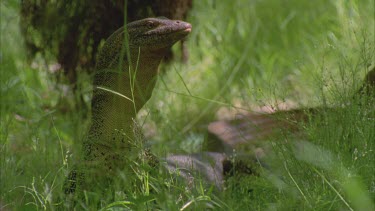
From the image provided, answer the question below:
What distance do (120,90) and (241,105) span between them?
5.14ft

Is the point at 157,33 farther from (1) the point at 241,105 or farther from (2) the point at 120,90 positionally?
(1) the point at 241,105

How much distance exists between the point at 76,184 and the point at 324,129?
3.62 feet

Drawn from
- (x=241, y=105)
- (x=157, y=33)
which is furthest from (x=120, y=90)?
(x=241, y=105)

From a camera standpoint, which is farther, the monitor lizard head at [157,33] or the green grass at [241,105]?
the monitor lizard head at [157,33]

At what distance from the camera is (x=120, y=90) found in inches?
129

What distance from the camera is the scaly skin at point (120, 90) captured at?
3.23m

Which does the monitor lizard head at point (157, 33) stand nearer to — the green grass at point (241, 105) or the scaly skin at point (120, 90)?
the scaly skin at point (120, 90)

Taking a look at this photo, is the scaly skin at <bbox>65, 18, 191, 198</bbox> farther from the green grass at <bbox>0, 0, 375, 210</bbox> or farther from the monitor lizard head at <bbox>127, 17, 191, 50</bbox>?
the green grass at <bbox>0, 0, 375, 210</bbox>

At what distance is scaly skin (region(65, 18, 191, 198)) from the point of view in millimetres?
3227

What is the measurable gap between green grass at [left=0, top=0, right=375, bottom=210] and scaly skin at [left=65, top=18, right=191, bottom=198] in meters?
0.11

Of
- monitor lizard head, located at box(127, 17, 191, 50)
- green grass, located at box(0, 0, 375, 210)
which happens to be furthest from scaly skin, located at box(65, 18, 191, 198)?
green grass, located at box(0, 0, 375, 210)

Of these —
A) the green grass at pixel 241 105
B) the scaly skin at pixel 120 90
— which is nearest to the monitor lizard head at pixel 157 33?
the scaly skin at pixel 120 90

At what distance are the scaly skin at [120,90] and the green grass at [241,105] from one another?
0.37 feet

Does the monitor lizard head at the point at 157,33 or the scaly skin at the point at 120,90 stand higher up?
the monitor lizard head at the point at 157,33
